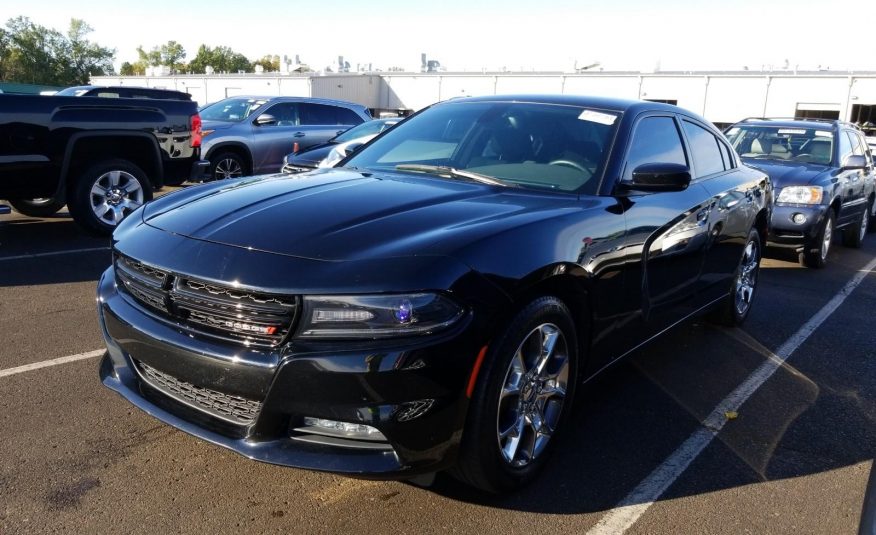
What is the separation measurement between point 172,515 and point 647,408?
2.50m

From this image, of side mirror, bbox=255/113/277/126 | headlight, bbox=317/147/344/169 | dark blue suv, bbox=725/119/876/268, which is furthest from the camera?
side mirror, bbox=255/113/277/126

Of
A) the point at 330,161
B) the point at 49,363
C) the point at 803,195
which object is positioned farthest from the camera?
the point at 803,195

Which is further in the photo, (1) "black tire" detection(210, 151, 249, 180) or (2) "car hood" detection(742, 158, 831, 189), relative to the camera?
(1) "black tire" detection(210, 151, 249, 180)

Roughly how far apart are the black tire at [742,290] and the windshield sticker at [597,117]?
6.26ft

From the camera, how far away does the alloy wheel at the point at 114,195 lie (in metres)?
7.66

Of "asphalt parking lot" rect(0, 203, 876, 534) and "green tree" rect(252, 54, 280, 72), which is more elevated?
"green tree" rect(252, 54, 280, 72)

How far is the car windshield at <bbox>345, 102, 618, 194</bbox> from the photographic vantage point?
3.74 meters

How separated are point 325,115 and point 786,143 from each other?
8.10 m

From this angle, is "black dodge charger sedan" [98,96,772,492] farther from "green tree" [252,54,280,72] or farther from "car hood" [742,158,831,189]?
"green tree" [252,54,280,72]

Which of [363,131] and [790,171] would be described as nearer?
[790,171]

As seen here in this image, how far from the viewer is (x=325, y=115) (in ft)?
44.7

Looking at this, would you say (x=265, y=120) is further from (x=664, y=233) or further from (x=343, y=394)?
(x=343, y=394)

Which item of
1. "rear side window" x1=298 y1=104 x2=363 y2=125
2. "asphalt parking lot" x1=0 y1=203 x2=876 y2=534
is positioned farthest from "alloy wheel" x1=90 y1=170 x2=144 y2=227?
"rear side window" x1=298 y1=104 x2=363 y2=125

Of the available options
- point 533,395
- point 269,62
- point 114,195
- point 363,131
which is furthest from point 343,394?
point 269,62
